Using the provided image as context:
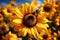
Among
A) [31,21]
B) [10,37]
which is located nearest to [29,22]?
[31,21]

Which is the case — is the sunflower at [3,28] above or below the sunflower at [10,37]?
above

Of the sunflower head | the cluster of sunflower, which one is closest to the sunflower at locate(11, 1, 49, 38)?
the cluster of sunflower

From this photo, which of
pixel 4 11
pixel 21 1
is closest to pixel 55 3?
pixel 21 1

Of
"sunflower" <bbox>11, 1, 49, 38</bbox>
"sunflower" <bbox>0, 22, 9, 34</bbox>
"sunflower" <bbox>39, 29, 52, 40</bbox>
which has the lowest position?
"sunflower" <bbox>39, 29, 52, 40</bbox>

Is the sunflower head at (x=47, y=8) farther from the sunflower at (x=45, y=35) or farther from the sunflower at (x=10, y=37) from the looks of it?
the sunflower at (x=10, y=37)

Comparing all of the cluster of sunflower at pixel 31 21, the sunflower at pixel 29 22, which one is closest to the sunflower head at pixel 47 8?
the cluster of sunflower at pixel 31 21

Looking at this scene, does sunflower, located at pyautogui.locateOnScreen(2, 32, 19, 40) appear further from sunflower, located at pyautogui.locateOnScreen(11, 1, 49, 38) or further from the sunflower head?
the sunflower head

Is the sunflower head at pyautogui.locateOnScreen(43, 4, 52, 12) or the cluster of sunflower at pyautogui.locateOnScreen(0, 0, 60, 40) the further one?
the sunflower head at pyautogui.locateOnScreen(43, 4, 52, 12)

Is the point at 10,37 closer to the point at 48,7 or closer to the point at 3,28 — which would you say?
the point at 3,28
